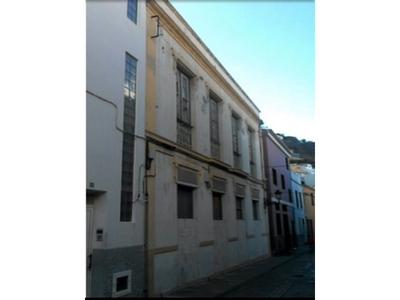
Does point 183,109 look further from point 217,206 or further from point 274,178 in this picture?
point 274,178

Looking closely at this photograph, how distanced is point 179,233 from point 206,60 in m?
5.25

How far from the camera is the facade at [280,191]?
16109 mm

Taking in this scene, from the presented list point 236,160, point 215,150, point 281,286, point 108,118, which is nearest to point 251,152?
point 236,160

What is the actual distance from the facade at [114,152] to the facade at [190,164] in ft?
1.29

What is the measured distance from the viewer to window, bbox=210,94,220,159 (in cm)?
1037

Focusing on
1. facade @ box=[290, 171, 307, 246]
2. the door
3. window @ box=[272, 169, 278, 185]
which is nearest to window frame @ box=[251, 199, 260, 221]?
window @ box=[272, 169, 278, 185]

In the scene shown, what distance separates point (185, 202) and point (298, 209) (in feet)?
48.6

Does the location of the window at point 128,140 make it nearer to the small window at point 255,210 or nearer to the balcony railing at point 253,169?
the balcony railing at point 253,169

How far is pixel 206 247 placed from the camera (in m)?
8.66

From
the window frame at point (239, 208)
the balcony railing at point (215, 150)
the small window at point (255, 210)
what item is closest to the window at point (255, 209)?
the small window at point (255, 210)

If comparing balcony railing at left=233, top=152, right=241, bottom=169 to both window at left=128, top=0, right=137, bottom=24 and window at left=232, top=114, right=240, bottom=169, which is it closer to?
window at left=232, top=114, right=240, bottom=169

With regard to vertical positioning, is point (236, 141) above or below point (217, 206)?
above

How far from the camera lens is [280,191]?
17.7m

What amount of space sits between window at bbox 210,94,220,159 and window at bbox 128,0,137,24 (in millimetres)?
4507
